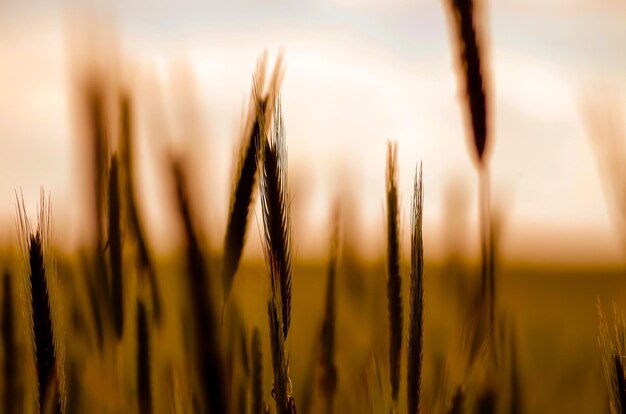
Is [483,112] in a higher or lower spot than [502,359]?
higher

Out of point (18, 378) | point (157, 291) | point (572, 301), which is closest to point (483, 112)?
point (157, 291)

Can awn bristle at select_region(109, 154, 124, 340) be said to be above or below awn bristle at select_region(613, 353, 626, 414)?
Answer: above

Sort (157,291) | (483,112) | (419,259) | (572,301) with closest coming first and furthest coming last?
1. (419,259)
2. (483,112)
3. (157,291)
4. (572,301)

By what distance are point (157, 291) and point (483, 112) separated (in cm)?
40

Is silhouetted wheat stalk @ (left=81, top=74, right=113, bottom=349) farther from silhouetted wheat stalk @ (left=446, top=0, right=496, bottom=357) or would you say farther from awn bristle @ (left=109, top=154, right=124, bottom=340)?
silhouetted wheat stalk @ (left=446, top=0, right=496, bottom=357)

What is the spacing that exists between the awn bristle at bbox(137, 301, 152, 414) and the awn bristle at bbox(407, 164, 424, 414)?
26 centimetres

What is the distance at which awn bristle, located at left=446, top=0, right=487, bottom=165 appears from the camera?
68cm

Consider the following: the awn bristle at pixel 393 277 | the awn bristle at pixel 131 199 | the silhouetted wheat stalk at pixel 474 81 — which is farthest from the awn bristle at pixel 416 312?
the awn bristle at pixel 131 199

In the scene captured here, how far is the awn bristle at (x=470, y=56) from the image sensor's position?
0.68 metres

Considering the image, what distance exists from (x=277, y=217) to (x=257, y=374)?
0.17m

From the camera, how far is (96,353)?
0.74m

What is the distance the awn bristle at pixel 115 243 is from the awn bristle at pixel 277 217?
212mm

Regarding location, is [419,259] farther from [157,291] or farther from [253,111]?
[157,291]

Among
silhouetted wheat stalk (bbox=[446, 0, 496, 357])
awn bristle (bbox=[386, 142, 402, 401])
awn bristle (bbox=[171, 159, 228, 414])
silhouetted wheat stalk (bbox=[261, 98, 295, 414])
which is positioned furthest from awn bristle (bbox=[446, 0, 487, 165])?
awn bristle (bbox=[171, 159, 228, 414])
